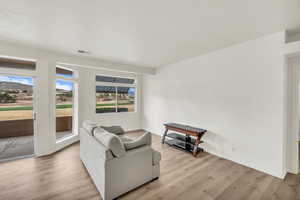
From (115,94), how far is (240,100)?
4.21 meters

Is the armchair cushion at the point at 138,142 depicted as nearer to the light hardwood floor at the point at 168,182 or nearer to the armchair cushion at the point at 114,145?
the armchair cushion at the point at 114,145

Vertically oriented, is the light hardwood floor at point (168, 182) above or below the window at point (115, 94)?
below

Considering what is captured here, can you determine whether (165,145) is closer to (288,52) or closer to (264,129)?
(264,129)

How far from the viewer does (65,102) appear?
407cm

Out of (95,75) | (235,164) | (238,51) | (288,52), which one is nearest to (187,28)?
(238,51)

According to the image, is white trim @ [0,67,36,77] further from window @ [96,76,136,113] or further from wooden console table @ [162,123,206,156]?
wooden console table @ [162,123,206,156]

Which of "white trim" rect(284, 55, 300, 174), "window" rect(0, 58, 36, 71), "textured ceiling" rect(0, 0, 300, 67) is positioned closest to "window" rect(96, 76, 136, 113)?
"window" rect(0, 58, 36, 71)

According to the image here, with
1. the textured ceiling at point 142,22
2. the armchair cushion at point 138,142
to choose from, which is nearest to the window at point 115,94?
the textured ceiling at point 142,22

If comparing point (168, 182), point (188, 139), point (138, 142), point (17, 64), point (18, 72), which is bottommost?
point (168, 182)

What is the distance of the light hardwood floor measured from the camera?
6.43 ft

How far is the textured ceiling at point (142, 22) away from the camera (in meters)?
1.67

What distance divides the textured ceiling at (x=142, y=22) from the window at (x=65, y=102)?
1006mm

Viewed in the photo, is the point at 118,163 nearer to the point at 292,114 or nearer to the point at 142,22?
the point at 142,22

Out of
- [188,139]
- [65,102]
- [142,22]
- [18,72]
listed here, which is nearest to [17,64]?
[18,72]
